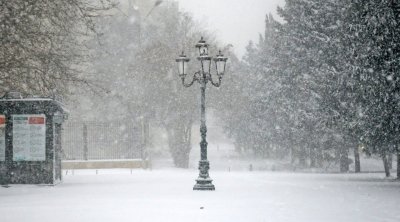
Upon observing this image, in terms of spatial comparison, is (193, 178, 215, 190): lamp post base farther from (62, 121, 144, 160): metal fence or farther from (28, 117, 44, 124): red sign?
(62, 121, 144, 160): metal fence

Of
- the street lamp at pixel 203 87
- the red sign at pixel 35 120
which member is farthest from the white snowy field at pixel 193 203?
the red sign at pixel 35 120

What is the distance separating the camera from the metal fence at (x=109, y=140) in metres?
30.5

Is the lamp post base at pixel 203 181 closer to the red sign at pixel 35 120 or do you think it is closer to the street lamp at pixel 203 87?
the street lamp at pixel 203 87

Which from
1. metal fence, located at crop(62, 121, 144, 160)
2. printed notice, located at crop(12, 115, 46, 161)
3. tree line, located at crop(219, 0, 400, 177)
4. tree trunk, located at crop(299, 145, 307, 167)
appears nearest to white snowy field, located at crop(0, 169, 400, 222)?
printed notice, located at crop(12, 115, 46, 161)

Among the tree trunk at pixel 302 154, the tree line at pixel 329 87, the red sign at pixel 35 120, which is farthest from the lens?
the tree trunk at pixel 302 154

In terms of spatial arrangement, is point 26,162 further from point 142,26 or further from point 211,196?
point 142,26

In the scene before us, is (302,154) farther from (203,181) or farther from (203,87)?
(203,181)

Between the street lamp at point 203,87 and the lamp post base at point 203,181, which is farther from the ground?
the street lamp at point 203,87

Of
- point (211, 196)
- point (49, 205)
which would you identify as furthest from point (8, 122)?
point (211, 196)

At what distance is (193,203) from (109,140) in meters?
17.5

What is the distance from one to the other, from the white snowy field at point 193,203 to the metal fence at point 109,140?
34.7 feet

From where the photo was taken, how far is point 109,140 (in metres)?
30.9

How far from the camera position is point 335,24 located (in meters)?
29.5

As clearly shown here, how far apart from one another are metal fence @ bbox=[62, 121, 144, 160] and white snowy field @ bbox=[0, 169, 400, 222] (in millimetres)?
10590
